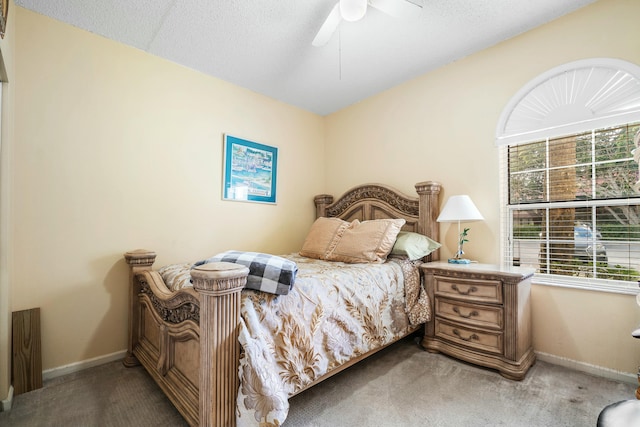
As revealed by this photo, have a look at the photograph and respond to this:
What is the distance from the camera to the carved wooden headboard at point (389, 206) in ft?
8.84

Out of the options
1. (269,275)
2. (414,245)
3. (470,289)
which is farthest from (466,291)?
(269,275)

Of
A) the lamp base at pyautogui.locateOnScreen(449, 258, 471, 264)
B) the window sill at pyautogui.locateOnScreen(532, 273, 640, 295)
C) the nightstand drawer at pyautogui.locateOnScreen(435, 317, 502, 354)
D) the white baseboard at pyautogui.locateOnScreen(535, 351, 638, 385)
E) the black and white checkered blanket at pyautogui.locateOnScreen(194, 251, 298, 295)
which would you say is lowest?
the white baseboard at pyautogui.locateOnScreen(535, 351, 638, 385)

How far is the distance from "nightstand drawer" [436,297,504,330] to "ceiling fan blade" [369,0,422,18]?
6.68 feet

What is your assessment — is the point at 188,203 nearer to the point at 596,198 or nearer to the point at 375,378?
the point at 375,378

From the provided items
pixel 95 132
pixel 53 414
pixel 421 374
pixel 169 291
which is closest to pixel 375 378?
pixel 421 374

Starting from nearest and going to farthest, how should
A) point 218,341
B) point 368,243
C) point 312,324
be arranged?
point 218,341 < point 312,324 < point 368,243

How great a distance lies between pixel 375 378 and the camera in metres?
1.92

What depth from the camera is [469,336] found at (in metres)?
2.11

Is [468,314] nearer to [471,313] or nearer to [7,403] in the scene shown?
[471,313]

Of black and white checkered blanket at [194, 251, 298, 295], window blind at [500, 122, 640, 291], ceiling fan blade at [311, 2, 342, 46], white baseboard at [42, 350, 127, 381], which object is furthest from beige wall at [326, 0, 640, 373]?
white baseboard at [42, 350, 127, 381]

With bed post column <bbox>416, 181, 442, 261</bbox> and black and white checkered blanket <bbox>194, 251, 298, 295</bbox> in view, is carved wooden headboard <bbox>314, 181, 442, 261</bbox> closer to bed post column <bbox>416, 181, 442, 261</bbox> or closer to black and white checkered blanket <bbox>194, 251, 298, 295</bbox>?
bed post column <bbox>416, 181, 442, 261</bbox>

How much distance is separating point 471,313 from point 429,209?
974 millimetres

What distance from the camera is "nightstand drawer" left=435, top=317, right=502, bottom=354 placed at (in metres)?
1.99

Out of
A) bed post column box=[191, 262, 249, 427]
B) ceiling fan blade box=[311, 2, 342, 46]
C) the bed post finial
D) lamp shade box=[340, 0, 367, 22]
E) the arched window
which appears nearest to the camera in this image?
bed post column box=[191, 262, 249, 427]
